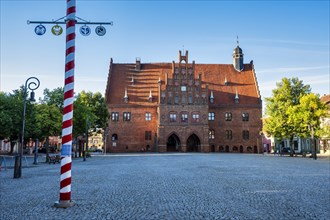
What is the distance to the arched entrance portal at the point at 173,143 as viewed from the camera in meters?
61.3

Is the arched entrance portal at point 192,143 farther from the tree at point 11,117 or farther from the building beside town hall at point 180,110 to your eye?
the tree at point 11,117

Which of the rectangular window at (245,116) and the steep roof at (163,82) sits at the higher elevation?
the steep roof at (163,82)

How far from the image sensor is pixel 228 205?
8.28 metres

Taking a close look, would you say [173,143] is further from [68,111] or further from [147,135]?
Answer: [68,111]

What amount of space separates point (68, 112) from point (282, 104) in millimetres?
40459

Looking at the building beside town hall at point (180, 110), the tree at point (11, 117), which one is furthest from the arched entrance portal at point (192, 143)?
the tree at point (11, 117)

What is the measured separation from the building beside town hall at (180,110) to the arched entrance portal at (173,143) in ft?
0.64

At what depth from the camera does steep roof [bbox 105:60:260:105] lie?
62156 millimetres

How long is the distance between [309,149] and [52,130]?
5121 centimetres

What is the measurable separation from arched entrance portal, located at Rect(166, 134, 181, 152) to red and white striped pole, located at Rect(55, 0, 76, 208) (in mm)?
52819

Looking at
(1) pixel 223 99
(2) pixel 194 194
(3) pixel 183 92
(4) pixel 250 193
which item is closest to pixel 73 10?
(2) pixel 194 194

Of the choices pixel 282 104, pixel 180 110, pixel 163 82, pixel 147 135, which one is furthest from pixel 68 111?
pixel 163 82

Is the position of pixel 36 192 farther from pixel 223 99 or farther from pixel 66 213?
pixel 223 99

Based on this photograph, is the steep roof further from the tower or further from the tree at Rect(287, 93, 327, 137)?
the tree at Rect(287, 93, 327, 137)
